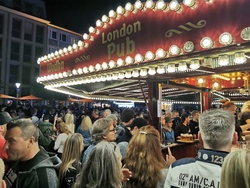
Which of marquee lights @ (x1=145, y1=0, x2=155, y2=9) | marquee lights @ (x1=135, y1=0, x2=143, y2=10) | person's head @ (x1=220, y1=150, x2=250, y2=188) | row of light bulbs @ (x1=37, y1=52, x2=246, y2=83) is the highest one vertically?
marquee lights @ (x1=135, y1=0, x2=143, y2=10)

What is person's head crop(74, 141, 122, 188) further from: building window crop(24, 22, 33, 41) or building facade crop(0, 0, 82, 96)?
building window crop(24, 22, 33, 41)

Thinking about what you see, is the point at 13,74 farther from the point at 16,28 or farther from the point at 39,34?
the point at 39,34

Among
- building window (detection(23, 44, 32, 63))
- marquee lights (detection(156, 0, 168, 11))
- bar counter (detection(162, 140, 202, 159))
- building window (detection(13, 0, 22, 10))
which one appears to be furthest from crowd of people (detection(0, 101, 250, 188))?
building window (detection(13, 0, 22, 10))

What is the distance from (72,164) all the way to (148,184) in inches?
49.8

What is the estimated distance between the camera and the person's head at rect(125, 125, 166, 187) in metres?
2.65

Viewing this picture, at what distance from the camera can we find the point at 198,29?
3807mm

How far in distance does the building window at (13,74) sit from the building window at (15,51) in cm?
135

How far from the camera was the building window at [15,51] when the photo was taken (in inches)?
1432

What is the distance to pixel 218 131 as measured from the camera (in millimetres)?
1930

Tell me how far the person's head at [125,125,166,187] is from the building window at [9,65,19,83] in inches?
1478

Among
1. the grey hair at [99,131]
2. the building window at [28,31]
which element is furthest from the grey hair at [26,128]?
the building window at [28,31]

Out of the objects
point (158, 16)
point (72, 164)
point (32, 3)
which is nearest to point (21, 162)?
point (72, 164)

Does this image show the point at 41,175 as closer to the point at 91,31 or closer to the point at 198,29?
the point at 198,29

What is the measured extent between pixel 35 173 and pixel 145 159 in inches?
46.6
